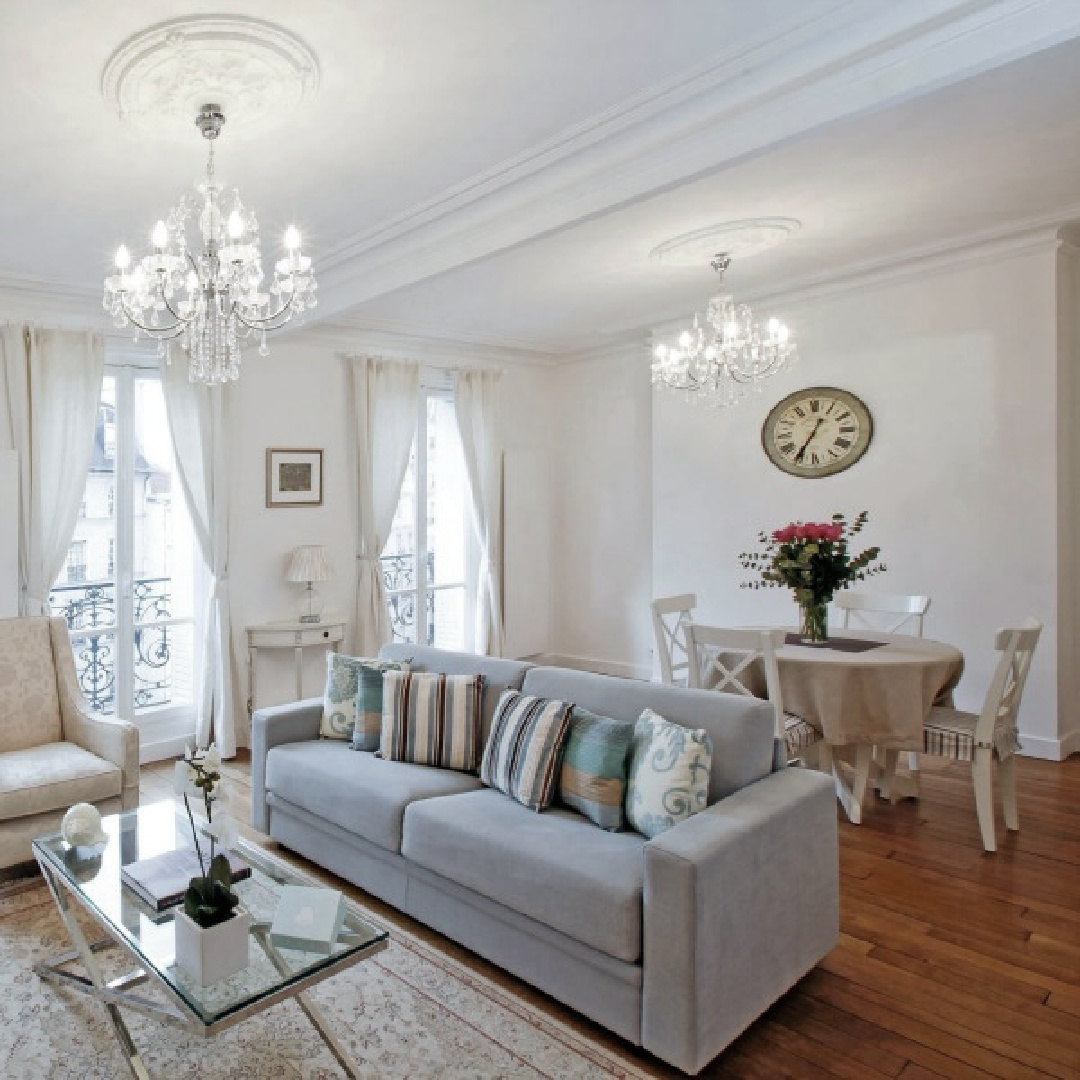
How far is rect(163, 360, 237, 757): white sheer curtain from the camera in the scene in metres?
4.98

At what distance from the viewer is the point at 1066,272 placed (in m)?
4.40

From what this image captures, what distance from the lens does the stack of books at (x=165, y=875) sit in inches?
89.2

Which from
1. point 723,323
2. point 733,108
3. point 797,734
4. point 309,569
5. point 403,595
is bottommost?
point 797,734

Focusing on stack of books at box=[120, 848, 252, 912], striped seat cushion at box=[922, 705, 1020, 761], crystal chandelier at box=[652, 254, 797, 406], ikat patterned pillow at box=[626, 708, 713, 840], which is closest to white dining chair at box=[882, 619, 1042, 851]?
striped seat cushion at box=[922, 705, 1020, 761]

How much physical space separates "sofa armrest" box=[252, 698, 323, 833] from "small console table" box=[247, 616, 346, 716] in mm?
1613

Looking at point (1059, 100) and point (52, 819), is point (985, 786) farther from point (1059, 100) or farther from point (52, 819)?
point (52, 819)

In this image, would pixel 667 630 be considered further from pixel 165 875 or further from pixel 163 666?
pixel 163 666

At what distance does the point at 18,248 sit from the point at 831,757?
4530 millimetres

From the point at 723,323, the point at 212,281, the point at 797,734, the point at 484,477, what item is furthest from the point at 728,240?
the point at 484,477

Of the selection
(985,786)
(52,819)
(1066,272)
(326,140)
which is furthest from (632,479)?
(52,819)

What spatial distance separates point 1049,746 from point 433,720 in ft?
11.1

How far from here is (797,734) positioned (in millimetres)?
3627

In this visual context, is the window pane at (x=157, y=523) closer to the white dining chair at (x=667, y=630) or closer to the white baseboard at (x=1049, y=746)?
the white dining chair at (x=667, y=630)

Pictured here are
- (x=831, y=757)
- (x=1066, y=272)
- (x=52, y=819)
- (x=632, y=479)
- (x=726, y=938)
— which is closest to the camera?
(x=726, y=938)
